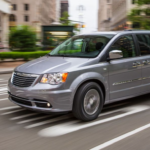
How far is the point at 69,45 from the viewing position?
623 cm

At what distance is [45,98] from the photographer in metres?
4.73

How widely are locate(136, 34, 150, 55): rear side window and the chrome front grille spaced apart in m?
2.68

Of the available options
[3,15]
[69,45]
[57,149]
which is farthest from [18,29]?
[3,15]

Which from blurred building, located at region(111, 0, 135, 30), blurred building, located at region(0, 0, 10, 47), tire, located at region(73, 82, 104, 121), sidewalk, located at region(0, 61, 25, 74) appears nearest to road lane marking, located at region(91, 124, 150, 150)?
tire, located at region(73, 82, 104, 121)

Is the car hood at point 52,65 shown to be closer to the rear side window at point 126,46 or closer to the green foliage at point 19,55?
the rear side window at point 126,46

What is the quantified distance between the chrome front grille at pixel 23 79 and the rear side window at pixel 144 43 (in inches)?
106

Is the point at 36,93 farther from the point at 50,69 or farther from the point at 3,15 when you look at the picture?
the point at 3,15

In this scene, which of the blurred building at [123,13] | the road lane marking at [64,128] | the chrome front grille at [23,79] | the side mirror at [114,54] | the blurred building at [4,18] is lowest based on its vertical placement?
the road lane marking at [64,128]

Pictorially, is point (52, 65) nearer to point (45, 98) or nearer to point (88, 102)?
point (45, 98)

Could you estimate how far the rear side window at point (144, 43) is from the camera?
627 centimetres

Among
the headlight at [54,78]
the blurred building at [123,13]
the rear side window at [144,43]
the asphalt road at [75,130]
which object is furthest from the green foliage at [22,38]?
the blurred building at [123,13]

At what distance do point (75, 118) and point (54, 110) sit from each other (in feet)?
2.43

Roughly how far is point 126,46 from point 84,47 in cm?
91

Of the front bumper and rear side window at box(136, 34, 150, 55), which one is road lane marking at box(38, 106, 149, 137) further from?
rear side window at box(136, 34, 150, 55)
